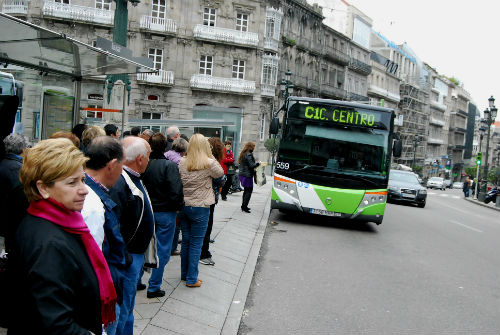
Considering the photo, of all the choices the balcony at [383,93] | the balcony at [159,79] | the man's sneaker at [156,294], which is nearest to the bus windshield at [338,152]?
the man's sneaker at [156,294]

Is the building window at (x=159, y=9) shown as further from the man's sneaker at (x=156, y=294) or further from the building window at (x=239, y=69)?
the man's sneaker at (x=156, y=294)

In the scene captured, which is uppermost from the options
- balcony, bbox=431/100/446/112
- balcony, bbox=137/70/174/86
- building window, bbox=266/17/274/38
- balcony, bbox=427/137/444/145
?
balcony, bbox=431/100/446/112

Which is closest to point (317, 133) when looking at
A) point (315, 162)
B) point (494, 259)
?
point (315, 162)

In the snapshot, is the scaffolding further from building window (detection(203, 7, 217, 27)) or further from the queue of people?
the queue of people

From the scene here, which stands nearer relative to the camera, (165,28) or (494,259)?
→ (494,259)

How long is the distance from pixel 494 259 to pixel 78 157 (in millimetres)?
10102

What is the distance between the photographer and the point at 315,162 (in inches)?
488

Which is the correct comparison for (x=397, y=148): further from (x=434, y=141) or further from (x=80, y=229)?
(x=434, y=141)

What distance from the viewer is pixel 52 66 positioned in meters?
7.55

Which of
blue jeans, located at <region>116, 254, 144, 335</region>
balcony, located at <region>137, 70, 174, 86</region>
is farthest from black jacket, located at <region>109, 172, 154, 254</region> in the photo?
balcony, located at <region>137, 70, 174, 86</region>

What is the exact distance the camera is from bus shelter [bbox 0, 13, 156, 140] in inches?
→ 227

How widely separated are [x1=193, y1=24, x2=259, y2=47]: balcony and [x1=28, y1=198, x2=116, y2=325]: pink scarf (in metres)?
34.4

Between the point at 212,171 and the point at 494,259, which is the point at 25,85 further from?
the point at 494,259

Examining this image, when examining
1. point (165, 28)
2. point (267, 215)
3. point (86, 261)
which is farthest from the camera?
point (165, 28)
